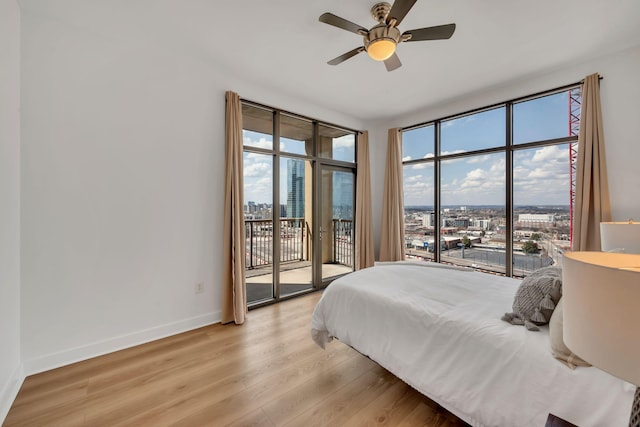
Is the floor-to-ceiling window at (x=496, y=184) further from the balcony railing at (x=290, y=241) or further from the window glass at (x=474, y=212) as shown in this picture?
the balcony railing at (x=290, y=241)

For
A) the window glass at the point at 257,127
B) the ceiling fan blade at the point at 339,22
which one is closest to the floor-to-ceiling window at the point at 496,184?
the window glass at the point at 257,127

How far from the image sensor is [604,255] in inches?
30.5

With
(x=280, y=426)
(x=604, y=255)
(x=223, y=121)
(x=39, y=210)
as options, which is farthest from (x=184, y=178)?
(x=604, y=255)

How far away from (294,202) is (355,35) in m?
2.19

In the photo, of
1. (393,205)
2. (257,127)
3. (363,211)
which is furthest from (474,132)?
(257,127)

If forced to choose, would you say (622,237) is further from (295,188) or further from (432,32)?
(295,188)

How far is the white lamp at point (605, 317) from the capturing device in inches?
20.4

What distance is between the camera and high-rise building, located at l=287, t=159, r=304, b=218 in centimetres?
376

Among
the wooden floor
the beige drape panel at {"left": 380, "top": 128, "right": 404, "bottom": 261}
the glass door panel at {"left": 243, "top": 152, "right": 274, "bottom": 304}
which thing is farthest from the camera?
the beige drape panel at {"left": 380, "top": 128, "right": 404, "bottom": 261}

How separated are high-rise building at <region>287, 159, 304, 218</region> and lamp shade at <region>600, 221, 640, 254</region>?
3.20 m

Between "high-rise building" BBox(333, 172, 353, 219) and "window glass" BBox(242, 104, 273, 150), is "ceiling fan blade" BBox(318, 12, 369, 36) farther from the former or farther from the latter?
"high-rise building" BBox(333, 172, 353, 219)

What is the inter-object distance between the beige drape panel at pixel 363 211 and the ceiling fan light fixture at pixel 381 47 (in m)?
2.48

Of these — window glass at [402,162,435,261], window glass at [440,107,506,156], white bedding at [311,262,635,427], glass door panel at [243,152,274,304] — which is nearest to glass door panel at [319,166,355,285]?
glass door panel at [243,152,274,304]

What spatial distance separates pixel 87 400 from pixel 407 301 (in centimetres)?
227
